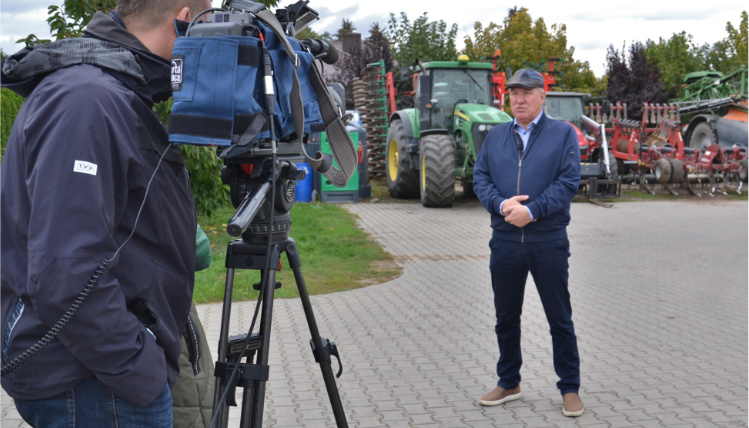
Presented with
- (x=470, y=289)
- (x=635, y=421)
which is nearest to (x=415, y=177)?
(x=470, y=289)

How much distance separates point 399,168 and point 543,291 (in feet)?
43.1

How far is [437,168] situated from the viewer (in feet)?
51.4

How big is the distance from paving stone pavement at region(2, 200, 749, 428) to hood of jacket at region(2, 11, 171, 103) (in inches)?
115

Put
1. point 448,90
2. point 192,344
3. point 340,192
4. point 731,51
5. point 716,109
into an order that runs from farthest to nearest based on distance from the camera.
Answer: point 731,51
point 716,109
point 340,192
point 448,90
point 192,344

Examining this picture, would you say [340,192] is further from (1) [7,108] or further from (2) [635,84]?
(2) [635,84]

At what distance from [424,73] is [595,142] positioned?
5115 millimetres

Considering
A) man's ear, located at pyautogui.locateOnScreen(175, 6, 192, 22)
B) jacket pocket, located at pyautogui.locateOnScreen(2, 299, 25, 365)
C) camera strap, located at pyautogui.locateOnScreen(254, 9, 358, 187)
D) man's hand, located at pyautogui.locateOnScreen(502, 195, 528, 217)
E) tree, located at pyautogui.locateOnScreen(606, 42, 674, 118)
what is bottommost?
jacket pocket, located at pyautogui.locateOnScreen(2, 299, 25, 365)

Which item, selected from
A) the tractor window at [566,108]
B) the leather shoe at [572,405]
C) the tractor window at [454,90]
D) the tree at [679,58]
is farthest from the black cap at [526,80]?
the tree at [679,58]

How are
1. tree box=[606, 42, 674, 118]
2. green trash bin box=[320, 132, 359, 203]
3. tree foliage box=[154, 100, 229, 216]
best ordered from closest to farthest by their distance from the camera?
tree foliage box=[154, 100, 229, 216], green trash bin box=[320, 132, 359, 203], tree box=[606, 42, 674, 118]

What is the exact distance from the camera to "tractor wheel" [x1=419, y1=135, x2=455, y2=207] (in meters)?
15.5

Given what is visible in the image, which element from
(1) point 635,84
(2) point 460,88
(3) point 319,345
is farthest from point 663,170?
(3) point 319,345

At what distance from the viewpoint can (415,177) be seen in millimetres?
17812

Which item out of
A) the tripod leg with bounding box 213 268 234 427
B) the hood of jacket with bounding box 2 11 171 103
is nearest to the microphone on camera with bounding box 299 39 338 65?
the hood of jacket with bounding box 2 11 171 103

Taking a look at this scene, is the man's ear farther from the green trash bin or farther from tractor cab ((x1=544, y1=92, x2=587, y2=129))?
tractor cab ((x1=544, y1=92, x2=587, y2=129))
